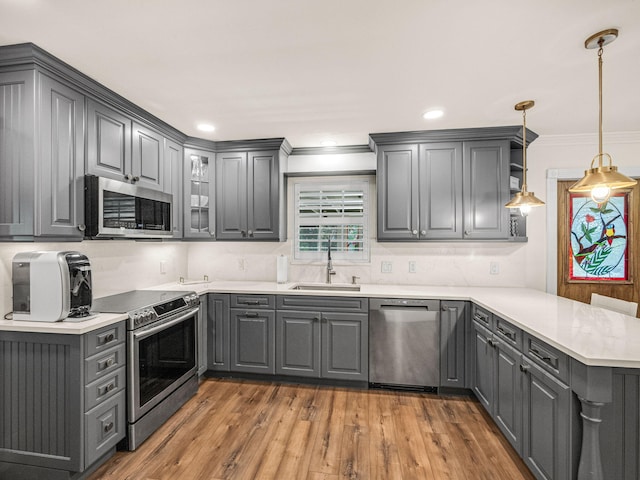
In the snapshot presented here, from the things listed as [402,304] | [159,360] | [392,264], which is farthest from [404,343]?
[159,360]

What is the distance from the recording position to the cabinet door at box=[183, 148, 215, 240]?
131 inches

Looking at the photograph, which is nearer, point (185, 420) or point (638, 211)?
point (185, 420)

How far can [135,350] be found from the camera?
2119mm

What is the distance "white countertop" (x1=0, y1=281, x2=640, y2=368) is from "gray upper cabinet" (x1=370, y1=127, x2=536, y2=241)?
566 mm

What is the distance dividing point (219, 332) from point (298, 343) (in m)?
0.80

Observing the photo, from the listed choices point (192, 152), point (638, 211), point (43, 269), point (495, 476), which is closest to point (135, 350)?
point (43, 269)

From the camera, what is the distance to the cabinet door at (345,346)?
2.97 meters

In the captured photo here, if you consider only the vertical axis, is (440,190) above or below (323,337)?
above

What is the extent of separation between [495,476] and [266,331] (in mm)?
2033

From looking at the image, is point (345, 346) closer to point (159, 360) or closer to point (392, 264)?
point (392, 264)

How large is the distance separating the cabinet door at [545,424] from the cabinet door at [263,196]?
2.48 metres

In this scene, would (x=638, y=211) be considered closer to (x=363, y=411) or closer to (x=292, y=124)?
(x=363, y=411)

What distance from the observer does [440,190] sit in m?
3.17

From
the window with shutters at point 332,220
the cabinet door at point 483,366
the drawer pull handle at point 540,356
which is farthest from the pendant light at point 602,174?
the window with shutters at point 332,220
